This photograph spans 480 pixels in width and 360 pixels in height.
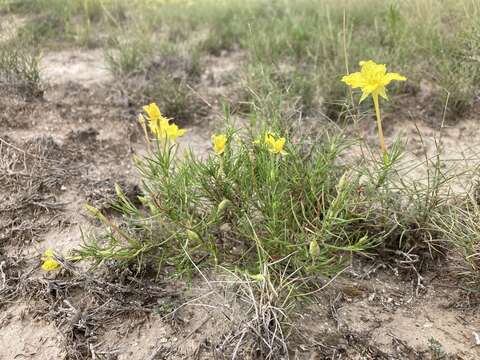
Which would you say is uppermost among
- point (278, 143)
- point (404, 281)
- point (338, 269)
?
point (278, 143)

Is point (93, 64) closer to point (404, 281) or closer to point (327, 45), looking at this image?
point (327, 45)

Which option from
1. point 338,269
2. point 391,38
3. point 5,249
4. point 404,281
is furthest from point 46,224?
point 391,38

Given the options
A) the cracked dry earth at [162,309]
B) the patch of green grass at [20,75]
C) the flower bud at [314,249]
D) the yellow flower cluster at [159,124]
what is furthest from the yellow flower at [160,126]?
the patch of green grass at [20,75]

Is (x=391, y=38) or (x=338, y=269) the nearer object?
(x=338, y=269)

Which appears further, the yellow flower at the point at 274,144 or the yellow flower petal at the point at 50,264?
the yellow flower petal at the point at 50,264

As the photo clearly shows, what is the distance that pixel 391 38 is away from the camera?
4148 mm

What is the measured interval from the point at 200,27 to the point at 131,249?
407 cm

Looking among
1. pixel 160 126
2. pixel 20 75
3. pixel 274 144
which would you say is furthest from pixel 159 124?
pixel 20 75

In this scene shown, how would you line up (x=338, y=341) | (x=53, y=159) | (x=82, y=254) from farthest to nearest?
(x=53, y=159), (x=82, y=254), (x=338, y=341)

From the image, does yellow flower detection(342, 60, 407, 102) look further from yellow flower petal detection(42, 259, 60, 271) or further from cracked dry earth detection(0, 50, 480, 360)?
yellow flower petal detection(42, 259, 60, 271)

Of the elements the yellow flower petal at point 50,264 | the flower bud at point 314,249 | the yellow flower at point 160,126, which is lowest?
the yellow flower petal at point 50,264

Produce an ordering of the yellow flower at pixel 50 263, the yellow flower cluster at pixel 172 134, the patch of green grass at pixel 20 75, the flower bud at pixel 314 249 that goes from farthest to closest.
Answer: the patch of green grass at pixel 20 75 < the yellow flower at pixel 50 263 < the yellow flower cluster at pixel 172 134 < the flower bud at pixel 314 249

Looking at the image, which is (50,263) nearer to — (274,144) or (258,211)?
(258,211)

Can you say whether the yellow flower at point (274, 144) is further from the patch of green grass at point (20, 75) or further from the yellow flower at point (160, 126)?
the patch of green grass at point (20, 75)
